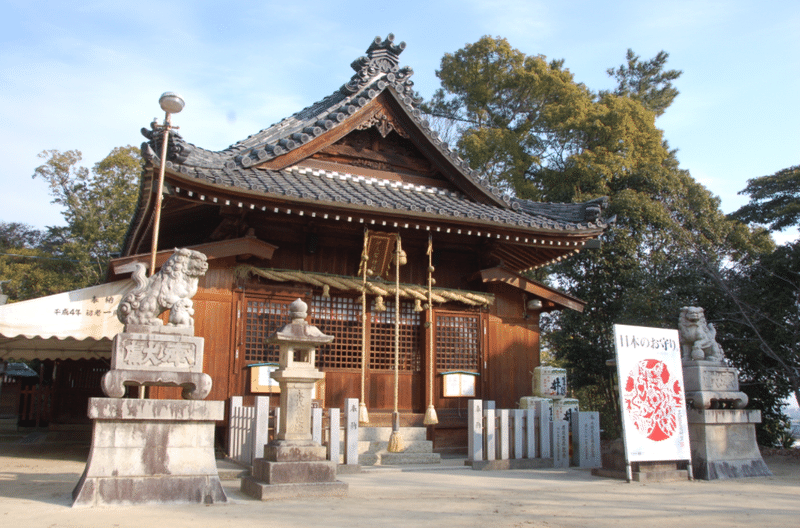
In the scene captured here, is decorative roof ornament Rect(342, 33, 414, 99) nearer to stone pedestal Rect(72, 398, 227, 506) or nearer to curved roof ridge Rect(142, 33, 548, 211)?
curved roof ridge Rect(142, 33, 548, 211)

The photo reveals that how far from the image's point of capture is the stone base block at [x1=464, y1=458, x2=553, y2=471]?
944 centimetres

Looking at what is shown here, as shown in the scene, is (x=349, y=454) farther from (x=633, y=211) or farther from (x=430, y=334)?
(x=633, y=211)

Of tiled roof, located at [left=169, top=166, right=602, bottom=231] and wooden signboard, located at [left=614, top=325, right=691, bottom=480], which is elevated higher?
tiled roof, located at [left=169, top=166, right=602, bottom=231]

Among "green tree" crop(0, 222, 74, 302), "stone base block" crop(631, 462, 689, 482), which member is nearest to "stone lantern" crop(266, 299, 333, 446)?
"stone base block" crop(631, 462, 689, 482)

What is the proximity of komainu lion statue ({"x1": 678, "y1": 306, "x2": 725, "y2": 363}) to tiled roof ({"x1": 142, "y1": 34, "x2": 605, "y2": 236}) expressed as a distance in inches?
118

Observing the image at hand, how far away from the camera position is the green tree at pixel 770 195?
2217cm

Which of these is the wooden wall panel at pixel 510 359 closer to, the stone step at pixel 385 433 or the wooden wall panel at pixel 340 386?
the stone step at pixel 385 433

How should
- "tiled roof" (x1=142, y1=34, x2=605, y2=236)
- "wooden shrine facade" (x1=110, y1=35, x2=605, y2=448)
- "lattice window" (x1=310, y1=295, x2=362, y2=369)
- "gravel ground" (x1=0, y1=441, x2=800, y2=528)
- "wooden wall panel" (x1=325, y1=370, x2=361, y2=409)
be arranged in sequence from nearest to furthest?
"gravel ground" (x1=0, y1=441, x2=800, y2=528), "tiled roof" (x1=142, y1=34, x2=605, y2=236), "wooden shrine facade" (x1=110, y1=35, x2=605, y2=448), "wooden wall panel" (x1=325, y1=370, x2=361, y2=409), "lattice window" (x1=310, y1=295, x2=362, y2=369)

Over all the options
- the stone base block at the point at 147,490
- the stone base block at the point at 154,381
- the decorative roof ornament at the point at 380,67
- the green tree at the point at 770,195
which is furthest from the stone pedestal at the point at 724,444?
the green tree at the point at 770,195

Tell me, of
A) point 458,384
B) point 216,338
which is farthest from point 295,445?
point 458,384

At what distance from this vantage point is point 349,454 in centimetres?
879

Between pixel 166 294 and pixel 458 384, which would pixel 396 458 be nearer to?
pixel 458 384

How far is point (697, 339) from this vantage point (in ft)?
30.7

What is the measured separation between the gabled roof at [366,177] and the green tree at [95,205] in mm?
13740
